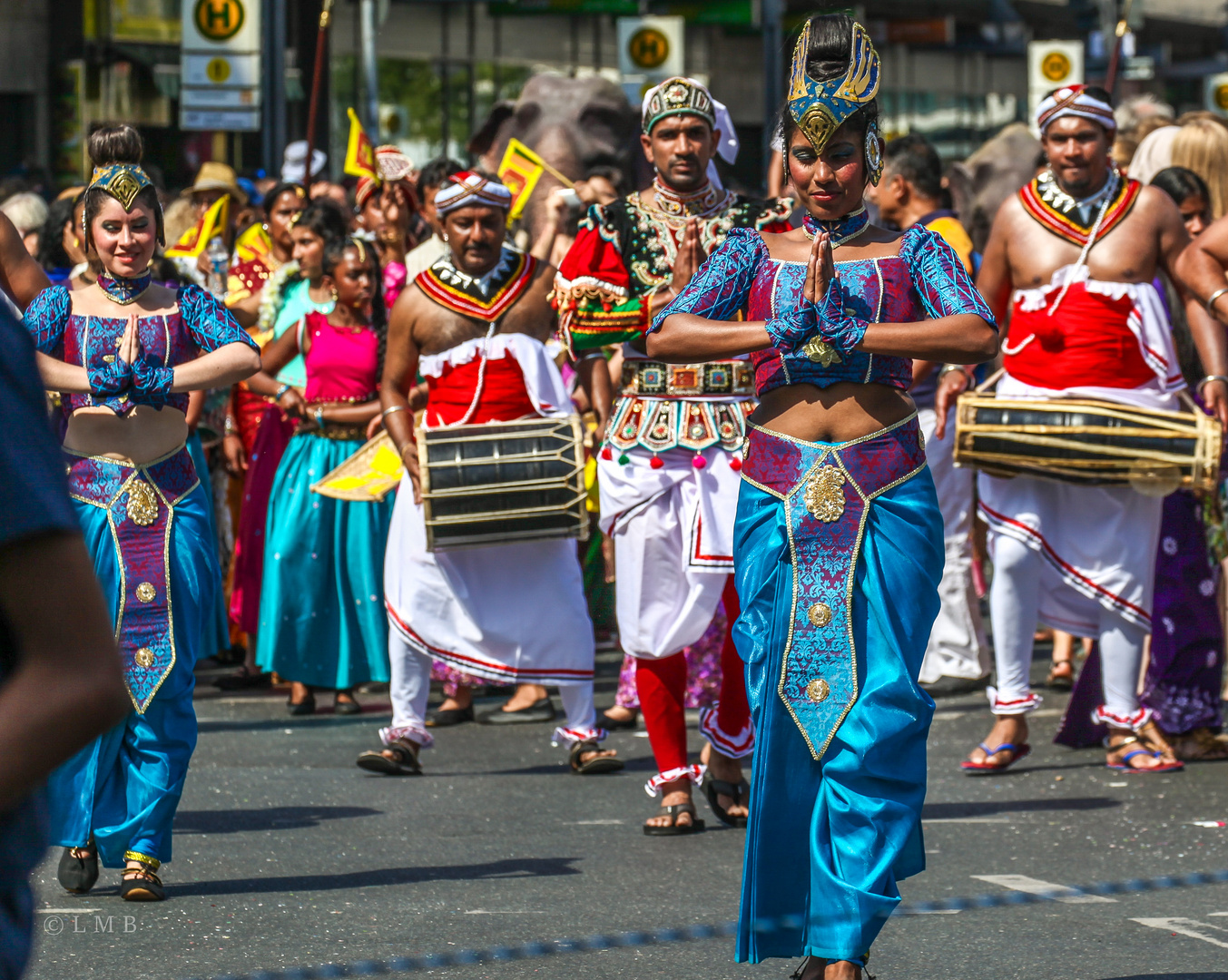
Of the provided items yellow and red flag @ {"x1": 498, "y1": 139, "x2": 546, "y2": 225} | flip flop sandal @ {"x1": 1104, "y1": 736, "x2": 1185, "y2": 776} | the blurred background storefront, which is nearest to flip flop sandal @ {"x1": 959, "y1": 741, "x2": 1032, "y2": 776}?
flip flop sandal @ {"x1": 1104, "y1": 736, "x2": 1185, "y2": 776}

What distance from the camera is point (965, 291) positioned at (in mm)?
4805

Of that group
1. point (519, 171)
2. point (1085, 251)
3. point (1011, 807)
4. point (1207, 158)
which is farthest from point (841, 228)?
point (519, 171)

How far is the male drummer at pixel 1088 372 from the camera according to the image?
7.56 metres

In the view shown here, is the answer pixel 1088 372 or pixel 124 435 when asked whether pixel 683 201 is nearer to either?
pixel 1088 372

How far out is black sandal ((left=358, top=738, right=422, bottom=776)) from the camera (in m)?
7.57

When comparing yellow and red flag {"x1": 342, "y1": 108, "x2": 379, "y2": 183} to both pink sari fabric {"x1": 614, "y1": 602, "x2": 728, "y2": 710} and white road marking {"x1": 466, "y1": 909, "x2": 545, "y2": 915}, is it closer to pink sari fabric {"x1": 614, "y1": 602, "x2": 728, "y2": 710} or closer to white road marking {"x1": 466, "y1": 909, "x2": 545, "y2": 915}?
pink sari fabric {"x1": 614, "y1": 602, "x2": 728, "y2": 710}

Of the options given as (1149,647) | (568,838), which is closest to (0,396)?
(568,838)

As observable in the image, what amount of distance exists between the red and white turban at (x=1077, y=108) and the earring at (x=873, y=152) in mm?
2859

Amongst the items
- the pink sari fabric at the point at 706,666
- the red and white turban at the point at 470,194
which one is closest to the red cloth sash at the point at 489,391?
the red and white turban at the point at 470,194

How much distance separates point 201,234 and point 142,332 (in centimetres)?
619

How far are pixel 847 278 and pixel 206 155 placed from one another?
22.8m

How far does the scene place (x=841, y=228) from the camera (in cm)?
492

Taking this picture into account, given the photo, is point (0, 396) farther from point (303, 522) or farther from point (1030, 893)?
point (303, 522)

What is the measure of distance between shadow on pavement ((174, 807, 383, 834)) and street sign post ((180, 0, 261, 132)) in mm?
10785
